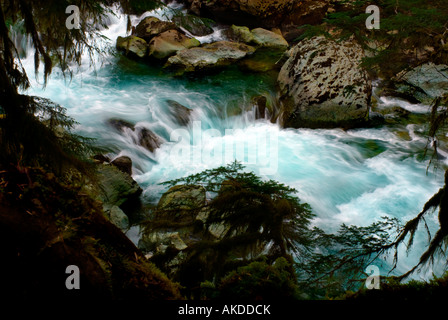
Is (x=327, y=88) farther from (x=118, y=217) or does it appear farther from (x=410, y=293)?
(x=410, y=293)

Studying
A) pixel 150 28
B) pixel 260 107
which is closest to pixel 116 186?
pixel 260 107

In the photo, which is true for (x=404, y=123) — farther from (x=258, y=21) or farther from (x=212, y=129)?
(x=258, y=21)

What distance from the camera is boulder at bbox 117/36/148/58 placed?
15.3 m

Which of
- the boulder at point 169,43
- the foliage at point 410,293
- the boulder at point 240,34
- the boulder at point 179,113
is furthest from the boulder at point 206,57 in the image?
the foliage at point 410,293

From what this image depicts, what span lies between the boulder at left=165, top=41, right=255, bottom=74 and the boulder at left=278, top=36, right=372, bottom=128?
488cm

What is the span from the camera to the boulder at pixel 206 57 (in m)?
14.7

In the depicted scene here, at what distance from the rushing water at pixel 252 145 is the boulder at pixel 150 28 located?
3.44 meters

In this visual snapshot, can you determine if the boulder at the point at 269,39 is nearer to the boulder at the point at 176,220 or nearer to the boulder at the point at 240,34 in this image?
the boulder at the point at 240,34

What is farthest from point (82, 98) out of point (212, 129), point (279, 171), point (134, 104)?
point (279, 171)

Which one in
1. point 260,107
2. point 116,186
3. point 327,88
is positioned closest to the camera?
point 116,186

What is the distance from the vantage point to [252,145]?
10.5 m

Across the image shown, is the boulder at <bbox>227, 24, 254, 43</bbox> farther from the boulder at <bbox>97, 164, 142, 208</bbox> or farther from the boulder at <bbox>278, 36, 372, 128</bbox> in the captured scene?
the boulder at <bbox>97, 164, 142, 208</bbox>

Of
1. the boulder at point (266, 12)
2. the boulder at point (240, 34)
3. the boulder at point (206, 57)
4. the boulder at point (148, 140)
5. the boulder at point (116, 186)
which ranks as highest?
the boulder at point (266, 12)

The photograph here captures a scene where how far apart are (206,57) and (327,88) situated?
698cm
